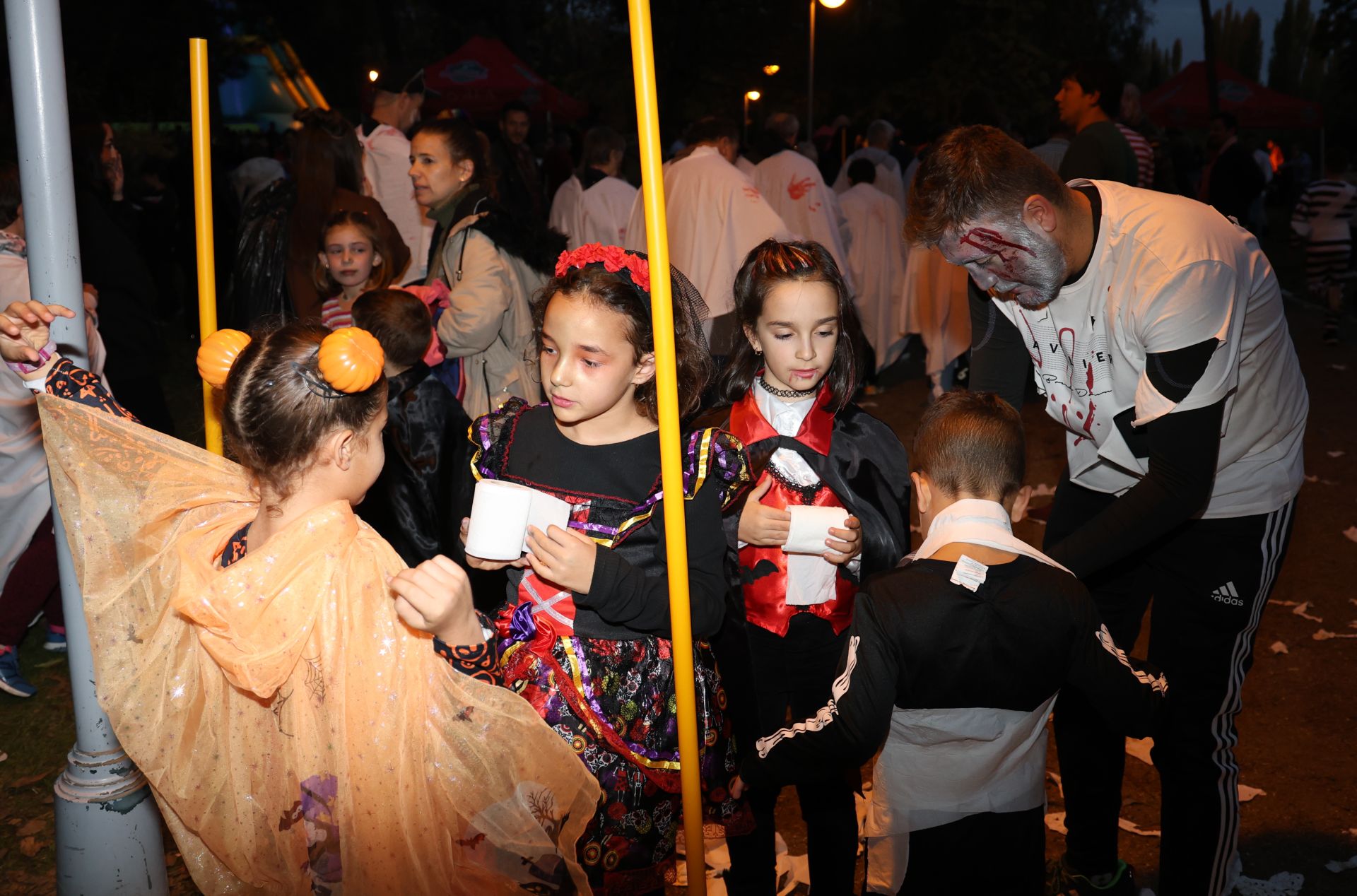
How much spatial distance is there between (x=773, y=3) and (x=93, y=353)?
2610 centimetres

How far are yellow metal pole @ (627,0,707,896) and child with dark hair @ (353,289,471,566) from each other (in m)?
2.58

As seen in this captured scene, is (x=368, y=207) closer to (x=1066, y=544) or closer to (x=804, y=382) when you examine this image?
(x=804, y=382)

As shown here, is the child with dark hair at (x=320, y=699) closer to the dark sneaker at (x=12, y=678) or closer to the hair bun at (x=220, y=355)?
the hair bun at (x=220, y=355)

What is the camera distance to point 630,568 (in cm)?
230

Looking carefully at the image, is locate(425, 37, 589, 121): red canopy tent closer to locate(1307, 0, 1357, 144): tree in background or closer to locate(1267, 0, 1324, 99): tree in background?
locate(1307, 0, 1357, 144): tree in background

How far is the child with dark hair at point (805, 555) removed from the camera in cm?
297

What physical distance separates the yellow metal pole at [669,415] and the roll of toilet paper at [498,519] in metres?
0.34

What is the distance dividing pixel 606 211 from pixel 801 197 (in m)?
1.47

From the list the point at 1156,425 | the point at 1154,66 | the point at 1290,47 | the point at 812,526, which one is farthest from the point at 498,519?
the point at 1290,47

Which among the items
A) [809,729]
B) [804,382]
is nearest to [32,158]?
[804,382]

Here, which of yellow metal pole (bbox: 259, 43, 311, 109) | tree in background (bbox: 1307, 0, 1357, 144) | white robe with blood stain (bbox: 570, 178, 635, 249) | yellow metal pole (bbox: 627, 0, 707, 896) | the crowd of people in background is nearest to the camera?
yellow metal pole (bbox: 627, 0, 707, 896)

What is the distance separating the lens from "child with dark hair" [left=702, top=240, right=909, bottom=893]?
2.97 meters

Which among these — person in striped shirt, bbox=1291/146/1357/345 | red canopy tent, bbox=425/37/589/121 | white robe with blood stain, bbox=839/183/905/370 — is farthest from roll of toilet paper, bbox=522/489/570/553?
red canopy tent, bbox=425/37/589/121

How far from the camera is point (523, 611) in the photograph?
8.32 feet
